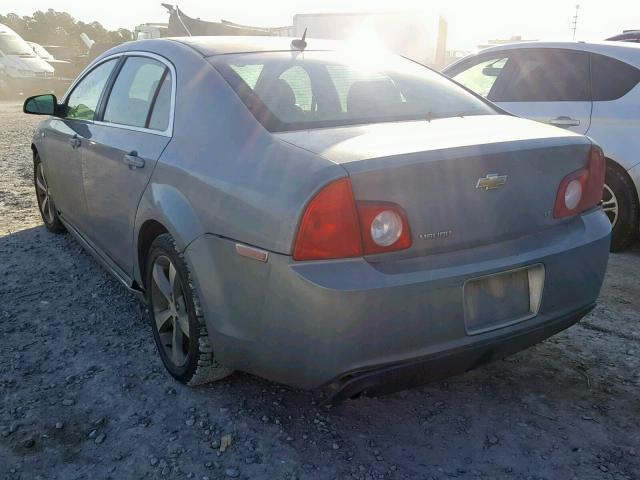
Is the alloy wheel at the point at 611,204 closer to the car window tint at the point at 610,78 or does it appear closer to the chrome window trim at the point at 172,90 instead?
the car window tint at the point at 610,78

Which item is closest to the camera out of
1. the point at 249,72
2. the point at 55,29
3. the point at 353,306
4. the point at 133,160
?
the point at 353,306

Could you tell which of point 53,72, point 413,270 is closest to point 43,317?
point 413,270

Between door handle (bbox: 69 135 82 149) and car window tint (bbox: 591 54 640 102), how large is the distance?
3780mm

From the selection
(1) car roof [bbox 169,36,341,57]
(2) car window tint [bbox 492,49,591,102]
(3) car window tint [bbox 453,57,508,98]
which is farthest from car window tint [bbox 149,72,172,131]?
(2) car window tint [bbox 492,49,591,102]

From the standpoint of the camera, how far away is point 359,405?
2.70 metres

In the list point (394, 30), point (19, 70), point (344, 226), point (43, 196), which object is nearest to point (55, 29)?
point (19, 70)

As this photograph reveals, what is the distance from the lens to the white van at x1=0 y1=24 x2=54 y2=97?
1945cm

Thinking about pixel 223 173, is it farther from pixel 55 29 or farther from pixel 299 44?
pixel 55 29

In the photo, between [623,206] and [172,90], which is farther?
[623,206]

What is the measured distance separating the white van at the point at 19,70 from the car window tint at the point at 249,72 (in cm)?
1959

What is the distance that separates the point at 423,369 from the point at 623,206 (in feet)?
10.4

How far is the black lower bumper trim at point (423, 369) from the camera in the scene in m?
2.08

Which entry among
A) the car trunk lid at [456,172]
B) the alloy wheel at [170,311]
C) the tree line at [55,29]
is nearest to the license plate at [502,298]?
the car trunk lid at [456,172]

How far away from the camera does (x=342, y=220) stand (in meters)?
2.00
